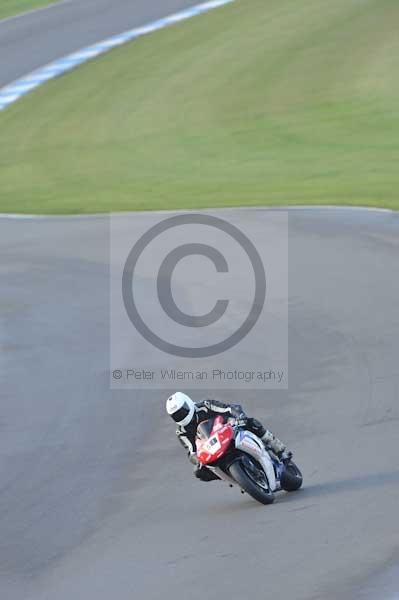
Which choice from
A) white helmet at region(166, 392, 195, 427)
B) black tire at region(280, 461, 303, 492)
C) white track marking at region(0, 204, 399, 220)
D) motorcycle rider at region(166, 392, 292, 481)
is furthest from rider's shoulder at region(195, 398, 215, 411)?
white track marking at region(0, 204, 399, 220)

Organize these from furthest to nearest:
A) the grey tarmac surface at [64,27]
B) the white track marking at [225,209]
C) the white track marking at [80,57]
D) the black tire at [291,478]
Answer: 1. the grey tarmac surface at [64,27]
2. the white track marking at [80,57]
3. the white track marking at [225,209]
4. the black tire at [291,478]

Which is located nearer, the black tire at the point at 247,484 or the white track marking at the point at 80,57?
the black tire at the point at 247,484

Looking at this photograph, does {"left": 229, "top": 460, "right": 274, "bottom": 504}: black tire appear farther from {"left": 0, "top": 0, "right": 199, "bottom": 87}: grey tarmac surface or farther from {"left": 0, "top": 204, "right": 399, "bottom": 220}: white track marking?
{"left": 0, "top": 0, "right": 199, "bottom": 87}: grey tarmac surface

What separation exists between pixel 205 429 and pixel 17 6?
31.8m

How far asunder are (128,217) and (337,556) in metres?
14.1

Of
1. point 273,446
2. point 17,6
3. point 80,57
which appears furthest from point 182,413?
point 17,6

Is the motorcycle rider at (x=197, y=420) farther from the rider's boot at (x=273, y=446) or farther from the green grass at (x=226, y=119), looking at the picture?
the green grass at (x=226, y=119)

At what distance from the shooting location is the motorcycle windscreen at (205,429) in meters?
8.03

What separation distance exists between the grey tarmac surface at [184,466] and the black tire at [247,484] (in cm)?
9

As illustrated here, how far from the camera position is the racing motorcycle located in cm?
792

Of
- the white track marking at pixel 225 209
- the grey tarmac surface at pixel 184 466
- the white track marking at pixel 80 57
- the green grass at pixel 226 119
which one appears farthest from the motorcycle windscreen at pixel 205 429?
the white track marking at pixel 80 57

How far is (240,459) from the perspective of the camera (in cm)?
800

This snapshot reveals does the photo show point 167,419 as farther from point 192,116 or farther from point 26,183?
point 192,116

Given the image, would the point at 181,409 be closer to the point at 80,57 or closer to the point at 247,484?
the point at 247,484
